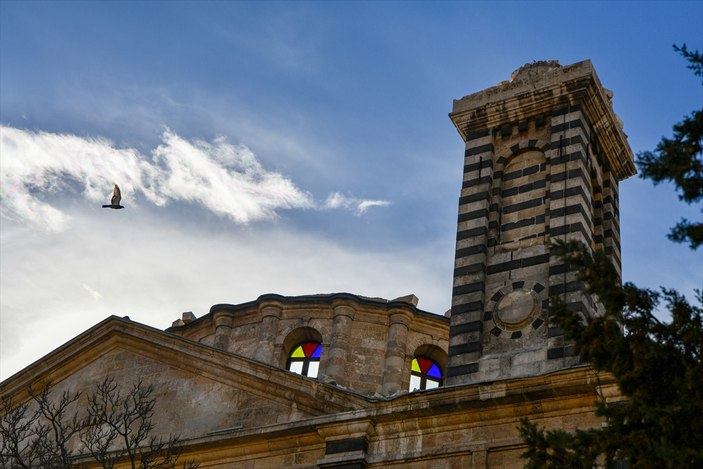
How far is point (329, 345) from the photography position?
1238 inches

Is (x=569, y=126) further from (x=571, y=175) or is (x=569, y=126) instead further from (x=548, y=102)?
(x=571, y=175)

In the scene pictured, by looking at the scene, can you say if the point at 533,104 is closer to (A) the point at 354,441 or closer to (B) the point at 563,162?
(B) the point at 563,162

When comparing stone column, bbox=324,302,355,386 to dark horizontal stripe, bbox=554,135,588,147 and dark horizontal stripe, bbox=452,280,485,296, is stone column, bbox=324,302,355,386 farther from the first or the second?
dark horizontal stripe, bbox=554,135,588,147

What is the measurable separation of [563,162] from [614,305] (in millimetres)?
9554

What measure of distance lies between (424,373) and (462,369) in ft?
37.8

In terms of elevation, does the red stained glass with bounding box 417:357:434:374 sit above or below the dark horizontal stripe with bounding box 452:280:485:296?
above

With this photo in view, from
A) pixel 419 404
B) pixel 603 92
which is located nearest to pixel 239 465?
pixel 419 404

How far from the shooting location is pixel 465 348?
20.8m

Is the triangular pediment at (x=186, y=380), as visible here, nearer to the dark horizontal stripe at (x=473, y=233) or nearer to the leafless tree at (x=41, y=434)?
the leafless tree at (x=41, y=434)

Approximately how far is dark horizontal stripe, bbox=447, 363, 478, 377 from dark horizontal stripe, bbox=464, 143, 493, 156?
5118mm

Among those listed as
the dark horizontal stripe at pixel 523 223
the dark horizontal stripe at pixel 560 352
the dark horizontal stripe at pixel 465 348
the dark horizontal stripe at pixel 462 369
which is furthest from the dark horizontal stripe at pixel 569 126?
the dark horizontal stripe at pixel 462 369

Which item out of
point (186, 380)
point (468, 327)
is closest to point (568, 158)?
point (468, 327)

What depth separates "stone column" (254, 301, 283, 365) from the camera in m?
31.7

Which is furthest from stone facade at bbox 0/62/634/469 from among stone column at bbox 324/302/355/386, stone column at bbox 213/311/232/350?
stone column at bbox 213/311/232/350
